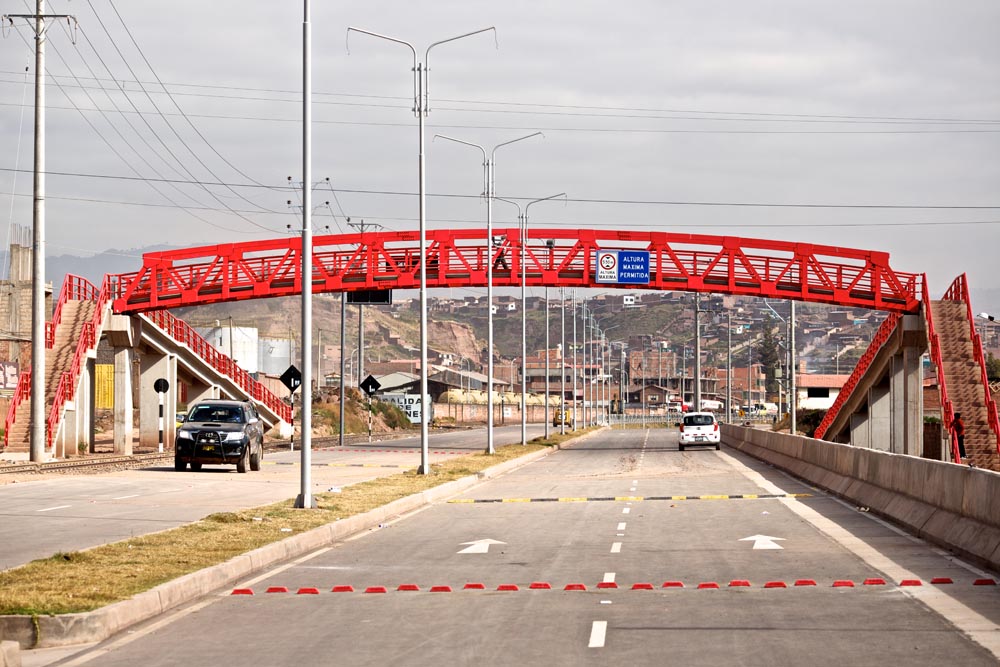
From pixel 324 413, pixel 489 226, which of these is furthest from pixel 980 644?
pixel 324 413

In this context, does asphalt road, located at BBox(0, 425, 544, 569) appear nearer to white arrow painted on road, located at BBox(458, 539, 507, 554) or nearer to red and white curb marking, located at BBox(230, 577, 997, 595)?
red and white curb marking, located at BBox(230, 577, 997, 595)

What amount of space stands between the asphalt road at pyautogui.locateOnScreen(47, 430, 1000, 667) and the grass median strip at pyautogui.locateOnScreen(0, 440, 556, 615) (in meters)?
0.72

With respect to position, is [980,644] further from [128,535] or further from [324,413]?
[324,413]

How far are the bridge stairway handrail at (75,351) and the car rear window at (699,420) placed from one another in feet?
89.6

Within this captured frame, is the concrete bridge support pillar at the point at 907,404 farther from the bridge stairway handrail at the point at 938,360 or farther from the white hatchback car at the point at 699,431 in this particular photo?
the white hatchback car at the point at 699,431

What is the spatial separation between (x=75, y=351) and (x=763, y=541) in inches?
1417

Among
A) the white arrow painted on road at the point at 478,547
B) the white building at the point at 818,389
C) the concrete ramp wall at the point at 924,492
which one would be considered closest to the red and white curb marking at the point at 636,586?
the concrete ramp wall at the point at 924,492

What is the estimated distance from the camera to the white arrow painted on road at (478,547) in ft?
60.6

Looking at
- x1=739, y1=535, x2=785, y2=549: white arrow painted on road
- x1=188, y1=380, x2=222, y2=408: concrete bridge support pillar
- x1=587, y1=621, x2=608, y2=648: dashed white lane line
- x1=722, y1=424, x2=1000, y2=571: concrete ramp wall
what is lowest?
x1=739, y1=535, x2=785, y2=549: white arrow painted on road

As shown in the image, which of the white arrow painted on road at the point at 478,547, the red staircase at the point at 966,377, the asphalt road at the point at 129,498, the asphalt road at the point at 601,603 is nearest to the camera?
the asphalt road at the point at 601,603

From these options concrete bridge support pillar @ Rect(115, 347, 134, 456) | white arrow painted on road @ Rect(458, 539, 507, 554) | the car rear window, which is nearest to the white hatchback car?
the car rear window

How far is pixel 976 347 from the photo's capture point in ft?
168

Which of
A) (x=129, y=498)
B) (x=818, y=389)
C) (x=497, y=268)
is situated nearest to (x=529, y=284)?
(x=497, y=268)

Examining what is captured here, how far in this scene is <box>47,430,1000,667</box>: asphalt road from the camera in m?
10.6
